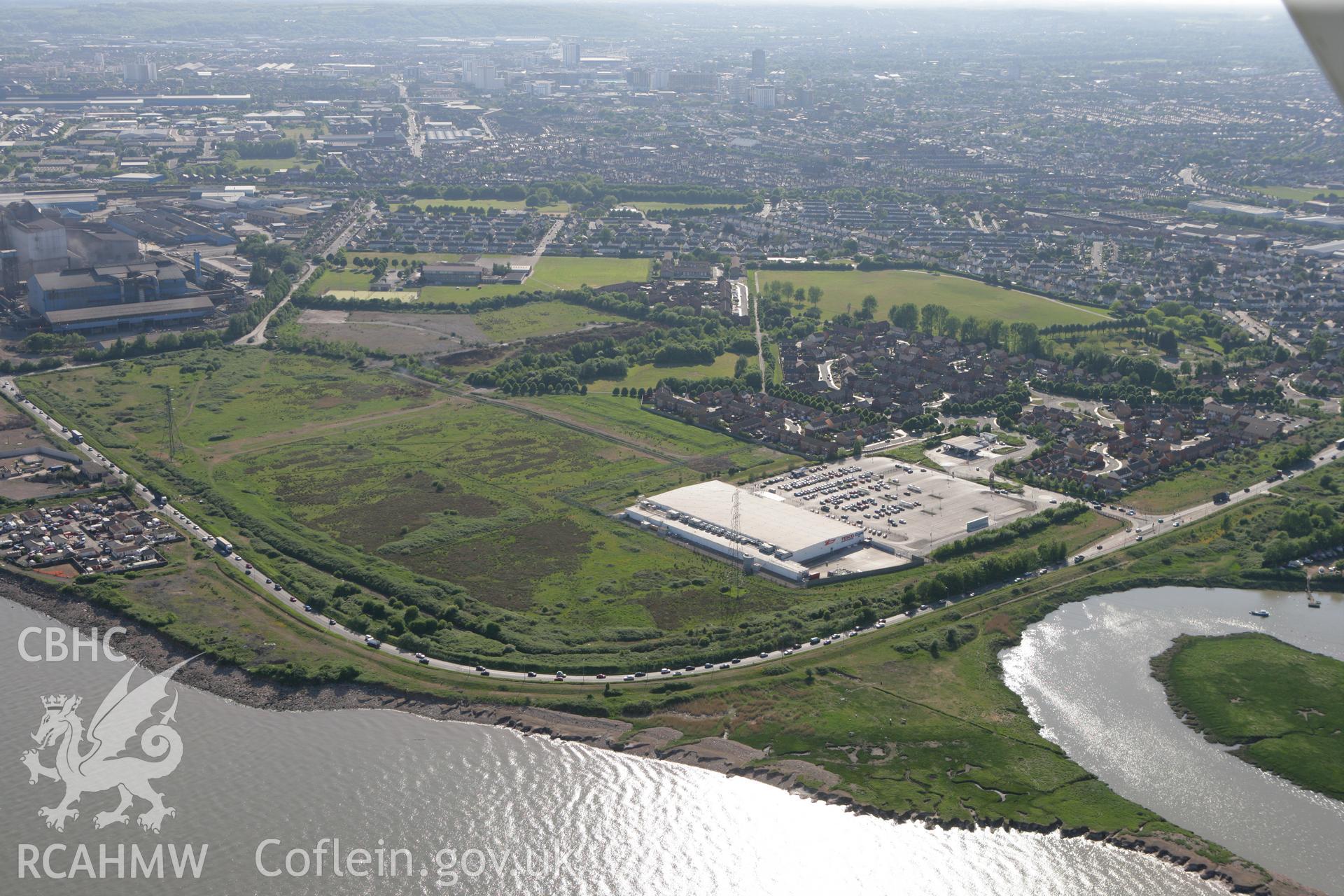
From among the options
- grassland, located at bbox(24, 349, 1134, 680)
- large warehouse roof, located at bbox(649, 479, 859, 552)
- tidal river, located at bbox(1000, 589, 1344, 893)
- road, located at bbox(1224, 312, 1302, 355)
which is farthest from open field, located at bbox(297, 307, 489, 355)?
road, located at bbox(1224, 312, 1302, 355)

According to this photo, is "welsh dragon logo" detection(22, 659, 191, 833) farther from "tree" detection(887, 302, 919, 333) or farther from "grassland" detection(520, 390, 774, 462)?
"tree" detection(887, 302, 919, 333)

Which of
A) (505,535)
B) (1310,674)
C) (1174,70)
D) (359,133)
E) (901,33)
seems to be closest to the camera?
(1310,674)

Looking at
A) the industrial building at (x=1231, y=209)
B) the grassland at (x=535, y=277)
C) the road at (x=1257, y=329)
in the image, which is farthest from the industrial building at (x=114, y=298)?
the industrial building at (x=1231, y=209)

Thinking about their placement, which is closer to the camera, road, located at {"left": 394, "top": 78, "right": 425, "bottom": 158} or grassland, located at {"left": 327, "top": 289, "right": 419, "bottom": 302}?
grassland, located at {"left": 327, "top": 289, "right": 419, "bottom": 302}

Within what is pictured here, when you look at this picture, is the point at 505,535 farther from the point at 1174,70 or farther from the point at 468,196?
the point at 1174,70

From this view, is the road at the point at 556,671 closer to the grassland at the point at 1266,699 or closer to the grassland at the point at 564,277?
the grassland at the point at 1266,699

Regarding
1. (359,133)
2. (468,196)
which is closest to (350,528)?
(468,196)

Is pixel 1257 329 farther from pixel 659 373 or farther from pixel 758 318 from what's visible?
pixel 659 373
